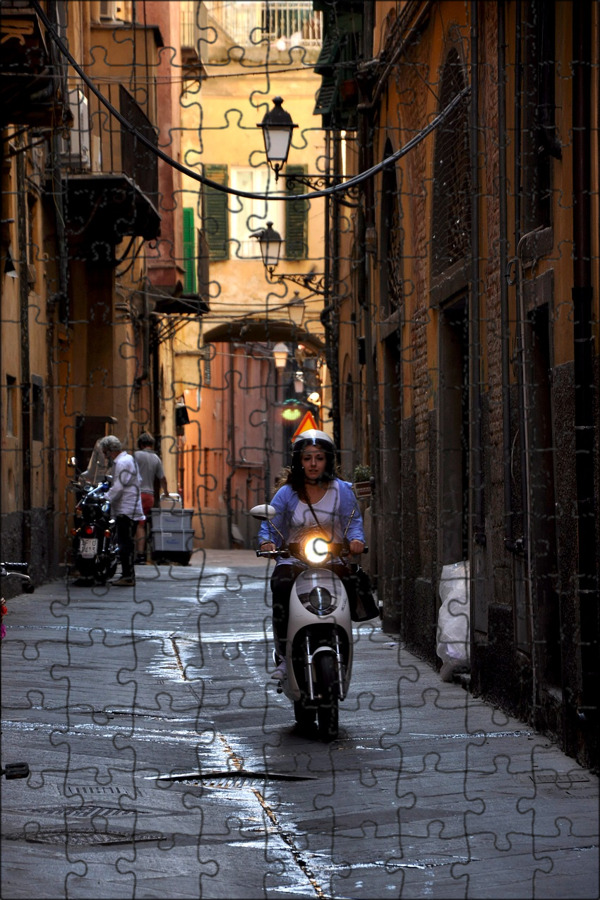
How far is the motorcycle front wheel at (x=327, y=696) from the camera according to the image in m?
6.77

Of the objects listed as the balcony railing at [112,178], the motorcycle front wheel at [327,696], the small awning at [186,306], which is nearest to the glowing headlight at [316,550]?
the motorcycle front wheel at [327,696]

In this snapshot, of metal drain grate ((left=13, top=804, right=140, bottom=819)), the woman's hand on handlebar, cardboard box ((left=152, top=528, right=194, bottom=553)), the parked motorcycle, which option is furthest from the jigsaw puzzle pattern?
cardboard box ((left=152, top=528, right=194, bottom=553))

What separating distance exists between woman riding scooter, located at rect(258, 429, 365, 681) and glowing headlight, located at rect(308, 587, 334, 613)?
15 centimetres

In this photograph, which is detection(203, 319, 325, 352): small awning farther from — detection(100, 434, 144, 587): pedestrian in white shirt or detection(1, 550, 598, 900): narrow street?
detection(100, 434, 144, 587): pedestrian in white shirt

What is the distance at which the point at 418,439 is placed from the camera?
34.0ft

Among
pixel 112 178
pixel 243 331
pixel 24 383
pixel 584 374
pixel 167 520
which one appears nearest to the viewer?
pixel 243 331

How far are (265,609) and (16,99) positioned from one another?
15.8ft

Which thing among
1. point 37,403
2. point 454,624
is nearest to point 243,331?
point 454,624

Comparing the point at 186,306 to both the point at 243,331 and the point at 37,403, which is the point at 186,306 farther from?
the point at 37,403

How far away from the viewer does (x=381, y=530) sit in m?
12.8

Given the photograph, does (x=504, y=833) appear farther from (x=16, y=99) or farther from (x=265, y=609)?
(x=265, y=609)

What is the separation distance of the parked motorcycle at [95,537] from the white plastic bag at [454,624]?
19.3 feet

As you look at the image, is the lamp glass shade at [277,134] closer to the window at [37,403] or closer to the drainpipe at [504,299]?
the drainpipe at [504,299]

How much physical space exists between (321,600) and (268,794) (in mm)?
1428
